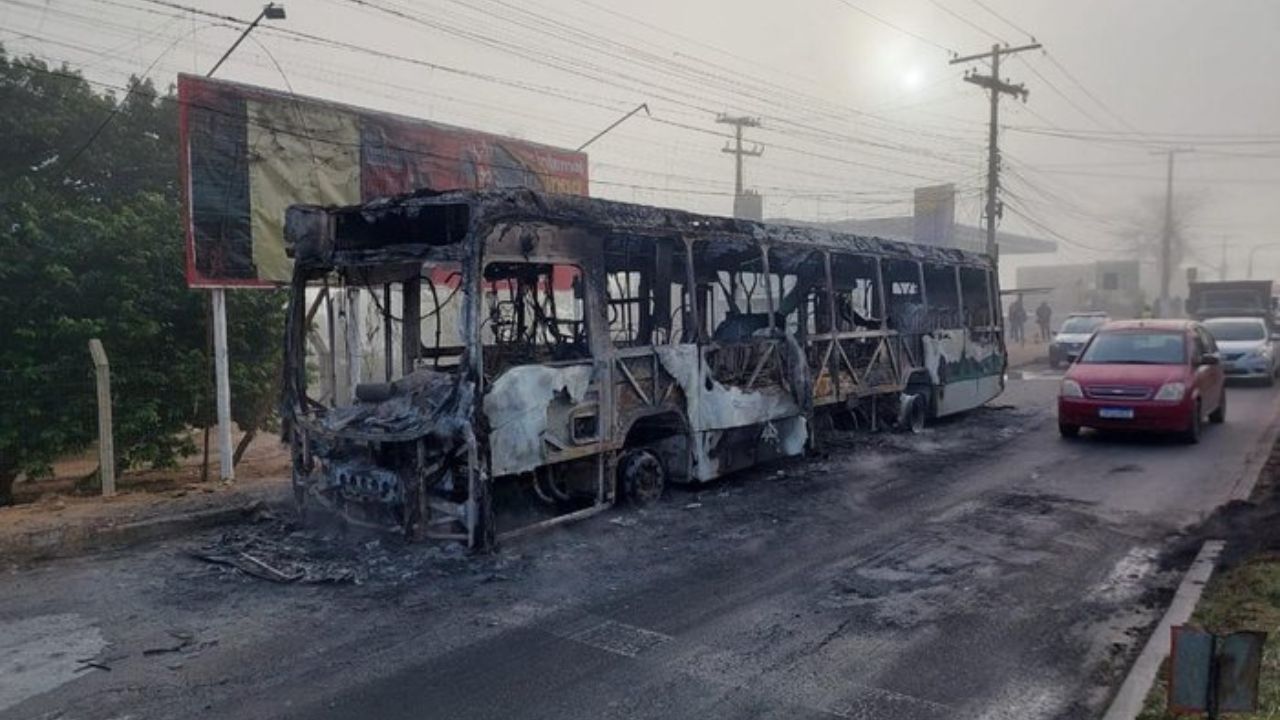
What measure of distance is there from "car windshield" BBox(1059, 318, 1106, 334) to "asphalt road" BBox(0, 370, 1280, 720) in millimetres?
19998

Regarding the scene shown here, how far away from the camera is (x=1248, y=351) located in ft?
63.7

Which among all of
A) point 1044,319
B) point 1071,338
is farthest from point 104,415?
point 1044,319

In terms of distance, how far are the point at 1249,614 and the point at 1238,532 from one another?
8.75 feet

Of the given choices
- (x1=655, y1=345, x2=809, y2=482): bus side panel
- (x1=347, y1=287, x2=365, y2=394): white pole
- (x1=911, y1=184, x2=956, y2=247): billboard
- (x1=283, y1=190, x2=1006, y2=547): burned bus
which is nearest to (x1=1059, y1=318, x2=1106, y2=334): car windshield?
(x1=911, y1=184, x2=956, y2=247): billboard

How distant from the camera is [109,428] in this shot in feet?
30.1

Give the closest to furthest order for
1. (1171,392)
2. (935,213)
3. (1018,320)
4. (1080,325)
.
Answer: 1. (1171,392)
2. (1080,325)
3. (935,213)
4. (1018,320)

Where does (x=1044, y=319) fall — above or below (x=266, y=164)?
below

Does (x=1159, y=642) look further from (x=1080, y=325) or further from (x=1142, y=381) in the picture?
(x=1080, y=325)

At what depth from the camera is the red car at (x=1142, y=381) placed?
462 inches

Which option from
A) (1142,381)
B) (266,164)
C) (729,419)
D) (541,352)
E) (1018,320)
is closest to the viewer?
(541,352)

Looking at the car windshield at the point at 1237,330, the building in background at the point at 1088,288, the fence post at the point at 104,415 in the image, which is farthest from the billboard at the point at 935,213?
the fence post at the point at 104,415

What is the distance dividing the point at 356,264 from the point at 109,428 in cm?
392

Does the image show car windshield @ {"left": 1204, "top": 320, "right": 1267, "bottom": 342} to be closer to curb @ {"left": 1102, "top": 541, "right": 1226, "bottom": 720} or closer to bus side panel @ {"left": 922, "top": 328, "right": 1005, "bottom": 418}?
bus side panel @ {"left": 922, "top": 328, "right": 1005, "bottom": 418}

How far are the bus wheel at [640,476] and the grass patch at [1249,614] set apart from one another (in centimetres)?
472
